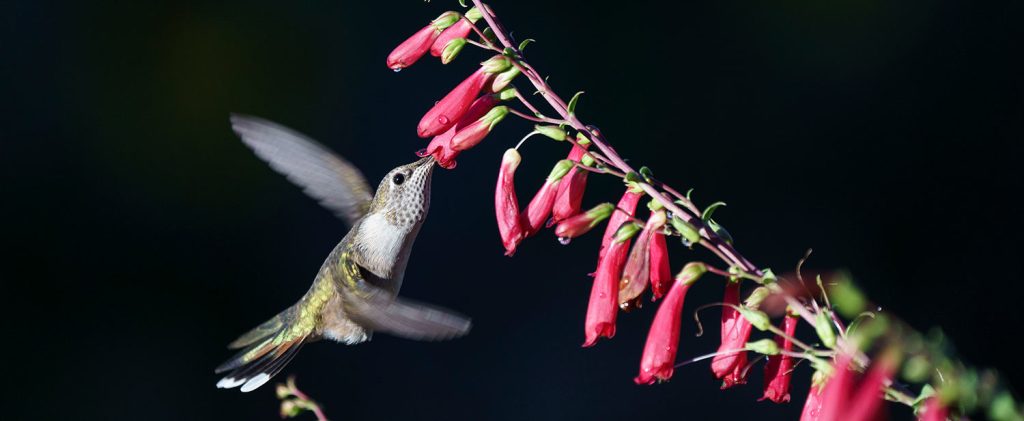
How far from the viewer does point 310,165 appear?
2395 mm

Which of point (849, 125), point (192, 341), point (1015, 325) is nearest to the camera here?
point (192, 341)

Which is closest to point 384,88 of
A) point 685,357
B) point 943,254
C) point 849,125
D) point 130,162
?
point 130,162

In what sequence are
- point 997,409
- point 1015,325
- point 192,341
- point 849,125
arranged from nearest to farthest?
point 997,409, point 192,341, point 1015,325, point 849,125

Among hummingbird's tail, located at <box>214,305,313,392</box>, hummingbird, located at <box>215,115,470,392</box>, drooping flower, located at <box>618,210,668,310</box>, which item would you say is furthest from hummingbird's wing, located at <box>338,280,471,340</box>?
hummingbird's tail, located at <box>214,305,313,392</box>

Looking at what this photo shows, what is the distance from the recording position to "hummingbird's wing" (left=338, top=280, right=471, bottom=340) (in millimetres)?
1678

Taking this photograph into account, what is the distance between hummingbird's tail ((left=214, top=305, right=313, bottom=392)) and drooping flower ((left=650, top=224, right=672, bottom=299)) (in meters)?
1.05

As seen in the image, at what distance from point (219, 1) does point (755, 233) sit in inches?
115

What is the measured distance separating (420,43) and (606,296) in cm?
60

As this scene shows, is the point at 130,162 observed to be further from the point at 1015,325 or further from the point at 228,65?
the point at 1015,325

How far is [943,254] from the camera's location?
17.1 ft

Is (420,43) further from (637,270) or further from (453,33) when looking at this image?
(637,270)

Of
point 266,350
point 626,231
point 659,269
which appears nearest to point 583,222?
point 626,231

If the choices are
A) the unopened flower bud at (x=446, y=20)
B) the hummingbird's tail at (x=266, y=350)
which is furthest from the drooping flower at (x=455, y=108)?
the hummingbird's tail at (x=266, y=350)

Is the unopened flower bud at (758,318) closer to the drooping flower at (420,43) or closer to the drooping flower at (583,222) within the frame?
the drooping flower at (583,222)
